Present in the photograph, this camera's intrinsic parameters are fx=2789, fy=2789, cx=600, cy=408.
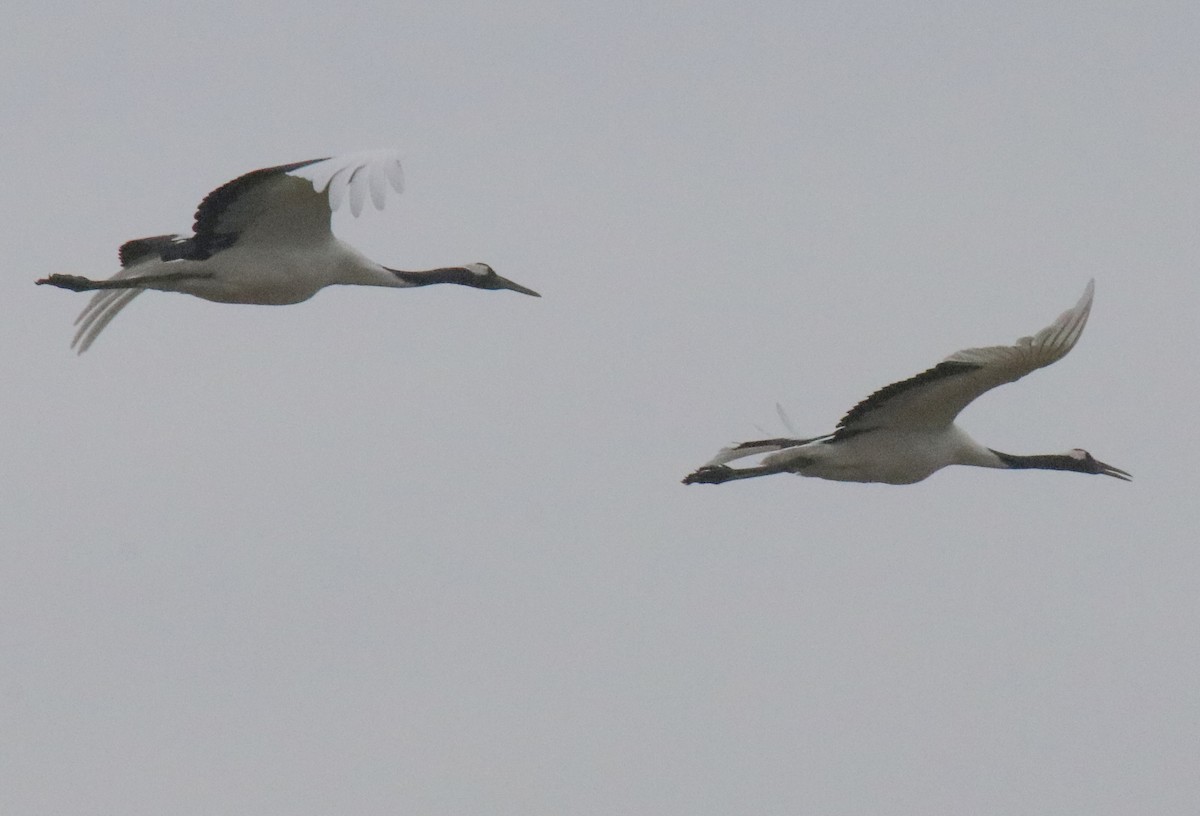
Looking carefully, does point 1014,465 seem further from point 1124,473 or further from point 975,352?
point 975,352

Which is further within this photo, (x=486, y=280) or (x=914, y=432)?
(x=486, y=280)

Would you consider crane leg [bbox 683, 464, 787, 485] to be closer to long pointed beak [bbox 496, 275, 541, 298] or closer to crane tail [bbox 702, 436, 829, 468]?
crane tail [bbox 702, 436, 829, 468]

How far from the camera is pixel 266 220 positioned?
1980cm

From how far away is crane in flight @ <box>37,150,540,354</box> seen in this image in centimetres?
1945

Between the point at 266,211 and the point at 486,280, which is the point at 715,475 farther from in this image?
the point at 266,211

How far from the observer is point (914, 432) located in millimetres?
19984

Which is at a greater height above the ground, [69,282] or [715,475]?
[69,282]

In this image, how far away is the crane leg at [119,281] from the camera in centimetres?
2020

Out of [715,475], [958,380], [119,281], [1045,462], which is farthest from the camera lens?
[1045,462]

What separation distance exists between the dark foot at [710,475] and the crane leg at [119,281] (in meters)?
4.08

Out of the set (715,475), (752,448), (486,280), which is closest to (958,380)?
(752,448)

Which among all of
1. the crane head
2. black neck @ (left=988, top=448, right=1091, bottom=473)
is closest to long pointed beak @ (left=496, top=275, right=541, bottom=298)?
the crane head

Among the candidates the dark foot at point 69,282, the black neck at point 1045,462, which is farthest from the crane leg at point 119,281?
the black neck at point 1045,462

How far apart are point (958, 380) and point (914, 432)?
1.32m
